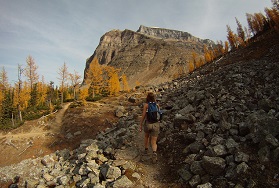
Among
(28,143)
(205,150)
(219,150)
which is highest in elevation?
(219,150)

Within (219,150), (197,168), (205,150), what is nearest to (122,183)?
(197,168)

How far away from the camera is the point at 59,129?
27000 mm

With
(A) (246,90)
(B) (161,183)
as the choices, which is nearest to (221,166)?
(B) (161,183)

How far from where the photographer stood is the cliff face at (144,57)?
401 ft

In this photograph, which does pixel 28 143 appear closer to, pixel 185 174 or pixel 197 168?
pixel 185 174

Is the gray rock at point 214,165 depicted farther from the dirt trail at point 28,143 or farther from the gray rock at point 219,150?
the dirt trail at point 28,143

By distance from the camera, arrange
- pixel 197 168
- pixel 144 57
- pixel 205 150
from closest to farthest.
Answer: pixel 197 168, pixel 205 150, pixel 144 57

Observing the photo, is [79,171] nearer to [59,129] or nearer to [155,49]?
[59,129]

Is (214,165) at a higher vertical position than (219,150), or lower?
lower

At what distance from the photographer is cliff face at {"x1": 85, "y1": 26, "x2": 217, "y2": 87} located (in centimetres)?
12215

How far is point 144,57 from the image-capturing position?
470 feet

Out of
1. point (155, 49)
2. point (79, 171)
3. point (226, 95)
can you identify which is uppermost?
point (155, 49)

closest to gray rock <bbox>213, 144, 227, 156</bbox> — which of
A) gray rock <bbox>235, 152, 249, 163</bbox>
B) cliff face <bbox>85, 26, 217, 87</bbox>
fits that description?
gray rock <bbox>235, 152, 249, 163</bbox>

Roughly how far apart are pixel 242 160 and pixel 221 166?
2.69ft
